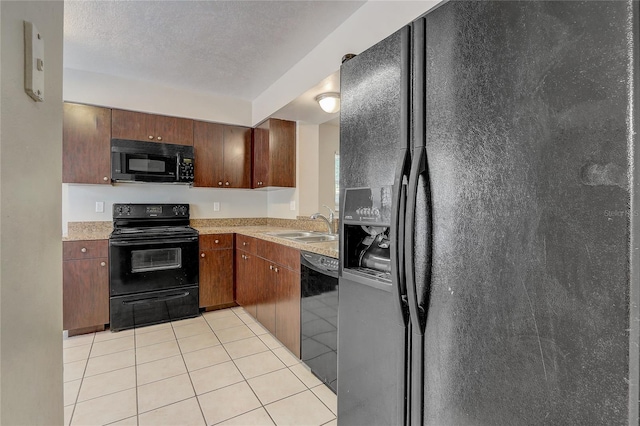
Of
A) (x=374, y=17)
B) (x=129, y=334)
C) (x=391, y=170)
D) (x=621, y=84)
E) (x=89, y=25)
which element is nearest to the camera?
(x=621, y=84)

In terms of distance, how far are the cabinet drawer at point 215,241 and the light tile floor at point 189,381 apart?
2.89ft

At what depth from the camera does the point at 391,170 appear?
1.16 meters

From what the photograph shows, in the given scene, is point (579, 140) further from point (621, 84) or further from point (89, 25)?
point (89, 25)

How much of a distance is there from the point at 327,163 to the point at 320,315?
2.16m

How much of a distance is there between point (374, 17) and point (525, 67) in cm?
142

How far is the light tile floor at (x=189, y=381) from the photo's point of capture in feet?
5.71

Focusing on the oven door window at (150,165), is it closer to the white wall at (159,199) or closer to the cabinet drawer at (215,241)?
the white wall at (159,199)

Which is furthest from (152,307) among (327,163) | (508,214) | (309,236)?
(508,214)

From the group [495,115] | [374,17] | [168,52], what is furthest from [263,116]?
[495,115]

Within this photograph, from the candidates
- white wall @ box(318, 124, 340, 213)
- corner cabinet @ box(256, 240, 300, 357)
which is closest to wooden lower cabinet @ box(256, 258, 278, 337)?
corner cabinet @ box(256, 240, 300, 357)

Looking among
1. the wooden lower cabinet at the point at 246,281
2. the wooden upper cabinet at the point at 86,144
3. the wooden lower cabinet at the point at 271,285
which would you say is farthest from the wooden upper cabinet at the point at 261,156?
the wooden upper cabinet at the point at 86,144

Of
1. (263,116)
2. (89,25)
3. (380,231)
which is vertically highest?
(89,25)

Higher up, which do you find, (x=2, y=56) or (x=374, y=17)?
(x=374, y=17)

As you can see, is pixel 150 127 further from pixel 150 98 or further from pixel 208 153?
pixel 208 153
